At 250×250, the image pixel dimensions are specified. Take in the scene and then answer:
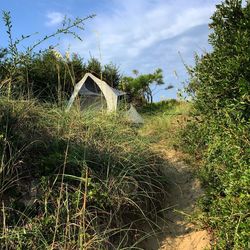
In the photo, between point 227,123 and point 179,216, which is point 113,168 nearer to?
point 179,216

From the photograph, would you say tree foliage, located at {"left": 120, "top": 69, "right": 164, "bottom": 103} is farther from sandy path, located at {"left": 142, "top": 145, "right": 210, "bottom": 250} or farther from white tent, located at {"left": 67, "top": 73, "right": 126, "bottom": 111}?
sandy path, located at {"left": 142, "top": 145, "right": 210, "bottom": 250}

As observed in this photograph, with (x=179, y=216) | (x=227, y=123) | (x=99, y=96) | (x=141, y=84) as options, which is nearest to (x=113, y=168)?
(x=179, y=216)

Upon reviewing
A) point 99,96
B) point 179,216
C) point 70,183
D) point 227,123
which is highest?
point 99,96

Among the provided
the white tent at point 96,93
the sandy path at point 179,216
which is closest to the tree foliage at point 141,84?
the white tent at point 96,93

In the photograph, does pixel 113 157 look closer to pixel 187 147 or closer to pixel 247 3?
pixel 187 147

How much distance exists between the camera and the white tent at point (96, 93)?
8.56m

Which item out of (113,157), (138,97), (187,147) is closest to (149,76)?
(138,97)

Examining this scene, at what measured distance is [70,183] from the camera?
506 cm

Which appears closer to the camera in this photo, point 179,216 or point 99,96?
point 179,216

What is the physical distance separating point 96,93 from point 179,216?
5073 millimetres

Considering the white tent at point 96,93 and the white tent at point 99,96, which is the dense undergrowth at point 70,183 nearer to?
the white tent at point 99,96

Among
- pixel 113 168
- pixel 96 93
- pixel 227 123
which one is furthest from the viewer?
pixel 96 93

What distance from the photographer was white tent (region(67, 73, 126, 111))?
8556mm

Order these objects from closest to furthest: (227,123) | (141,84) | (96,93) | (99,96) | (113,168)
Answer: (227,123) → (113,168) → (99,96) → (96,93) → (141,84)
